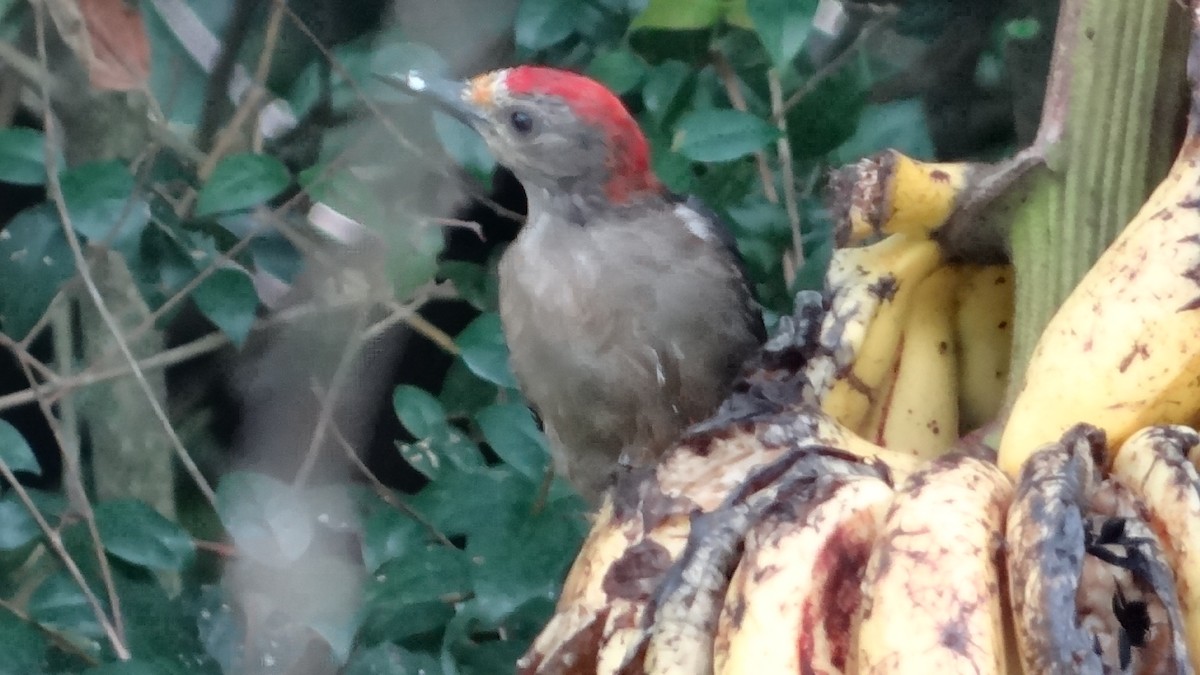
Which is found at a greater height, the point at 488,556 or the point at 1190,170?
the point at 1190,170

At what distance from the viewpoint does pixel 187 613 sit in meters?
0.97

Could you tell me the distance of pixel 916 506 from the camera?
0.34m

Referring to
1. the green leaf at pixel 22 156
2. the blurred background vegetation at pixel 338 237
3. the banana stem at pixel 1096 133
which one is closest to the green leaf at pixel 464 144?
the blurred background vegetation at pixel 338 237

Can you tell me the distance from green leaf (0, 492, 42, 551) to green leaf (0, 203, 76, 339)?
0.15 meters

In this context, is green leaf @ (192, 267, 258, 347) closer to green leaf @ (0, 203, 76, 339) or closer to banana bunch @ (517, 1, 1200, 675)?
green leaf @ (0, 203, 76, 339)

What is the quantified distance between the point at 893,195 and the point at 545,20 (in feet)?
1.66

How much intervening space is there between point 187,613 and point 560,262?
44cm

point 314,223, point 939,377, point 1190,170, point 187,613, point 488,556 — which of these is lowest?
point 187,613

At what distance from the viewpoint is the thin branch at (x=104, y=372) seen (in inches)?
41.7

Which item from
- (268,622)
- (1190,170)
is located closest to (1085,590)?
(1190,170)

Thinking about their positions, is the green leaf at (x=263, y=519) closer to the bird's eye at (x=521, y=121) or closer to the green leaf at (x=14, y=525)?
the green leaf at (x=14, y=525)

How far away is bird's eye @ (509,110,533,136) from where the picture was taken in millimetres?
866

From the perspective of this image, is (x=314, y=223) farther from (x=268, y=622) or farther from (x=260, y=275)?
(x=268, y=622)

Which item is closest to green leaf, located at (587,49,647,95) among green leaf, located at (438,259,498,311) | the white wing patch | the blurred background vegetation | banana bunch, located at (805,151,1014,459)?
Result: the blurred background vegetation
